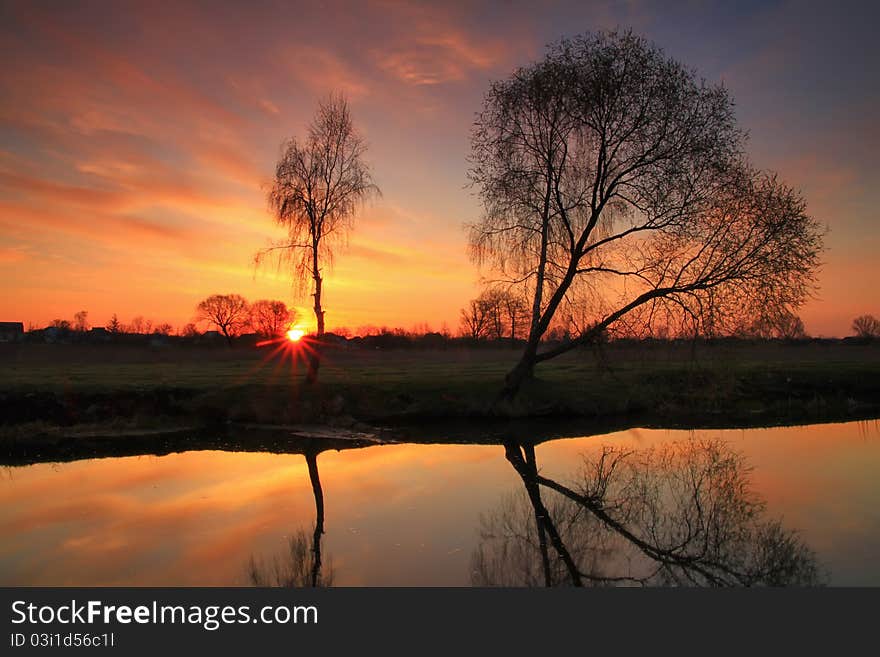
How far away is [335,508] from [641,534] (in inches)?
246

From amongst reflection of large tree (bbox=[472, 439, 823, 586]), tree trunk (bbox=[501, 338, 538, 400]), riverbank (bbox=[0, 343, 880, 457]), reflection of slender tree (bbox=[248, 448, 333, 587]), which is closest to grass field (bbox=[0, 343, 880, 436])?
riverbank (bbox=[0, 343, 880, 457])

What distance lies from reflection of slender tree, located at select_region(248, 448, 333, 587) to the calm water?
6.8 inches

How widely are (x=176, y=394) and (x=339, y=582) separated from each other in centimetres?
2135

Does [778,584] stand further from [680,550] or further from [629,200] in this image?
[629,200]

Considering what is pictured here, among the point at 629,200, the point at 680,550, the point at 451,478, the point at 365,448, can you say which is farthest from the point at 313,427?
the point at 680,550

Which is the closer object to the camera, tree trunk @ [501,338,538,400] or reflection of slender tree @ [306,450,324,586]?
reflection of slender tree @ [306,450,324,586]

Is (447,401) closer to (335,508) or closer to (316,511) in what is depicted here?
(335,508)

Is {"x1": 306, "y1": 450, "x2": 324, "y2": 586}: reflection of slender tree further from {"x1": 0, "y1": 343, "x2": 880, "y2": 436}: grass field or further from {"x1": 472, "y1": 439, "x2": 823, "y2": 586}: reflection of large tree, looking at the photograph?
{"x1": 0, "y1": 343, "x2": 880, "y2": 436}: grass field

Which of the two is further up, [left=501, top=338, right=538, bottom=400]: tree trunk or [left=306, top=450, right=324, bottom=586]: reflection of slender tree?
[left=501, top=338, right=538, bottom=400]: tree trunk

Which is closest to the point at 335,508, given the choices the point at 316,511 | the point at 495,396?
the point at 316,511

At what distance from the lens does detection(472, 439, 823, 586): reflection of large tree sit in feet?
31.5

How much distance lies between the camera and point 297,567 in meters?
9.81

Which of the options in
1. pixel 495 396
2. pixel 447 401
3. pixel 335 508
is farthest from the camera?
pixel 495 396

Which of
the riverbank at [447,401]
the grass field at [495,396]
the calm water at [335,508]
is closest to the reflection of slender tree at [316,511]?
the calm water at [335,508]
